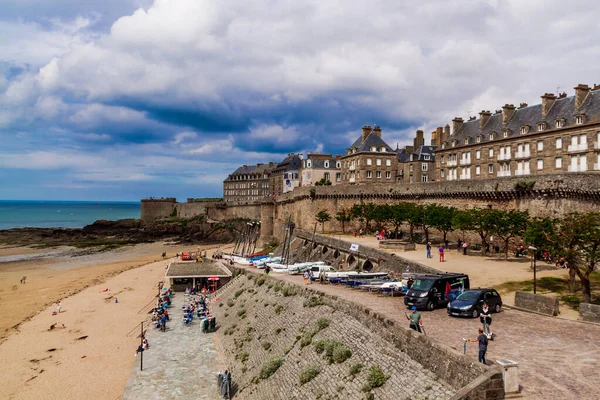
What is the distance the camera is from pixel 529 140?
42.8m

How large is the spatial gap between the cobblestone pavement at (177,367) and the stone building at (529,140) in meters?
31.9

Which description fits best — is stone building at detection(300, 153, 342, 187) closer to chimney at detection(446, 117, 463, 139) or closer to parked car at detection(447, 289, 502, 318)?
chimney at detection(446, 117, 463, 139)

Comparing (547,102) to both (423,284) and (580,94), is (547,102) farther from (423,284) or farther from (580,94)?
(423,284)

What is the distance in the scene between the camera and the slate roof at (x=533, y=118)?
3841cm

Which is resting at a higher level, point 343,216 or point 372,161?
point 372,161

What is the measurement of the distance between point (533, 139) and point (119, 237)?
71845mm

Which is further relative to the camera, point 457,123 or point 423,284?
point 457,123

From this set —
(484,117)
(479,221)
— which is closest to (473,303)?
(479,221)

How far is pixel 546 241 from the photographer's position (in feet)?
63.5

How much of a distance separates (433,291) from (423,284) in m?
0.50

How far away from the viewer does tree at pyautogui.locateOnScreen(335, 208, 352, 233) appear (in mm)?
49969

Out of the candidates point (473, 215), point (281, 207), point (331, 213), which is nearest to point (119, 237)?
point (281, 207)

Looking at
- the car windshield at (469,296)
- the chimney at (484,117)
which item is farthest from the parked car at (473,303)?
the chimney at (484,117)

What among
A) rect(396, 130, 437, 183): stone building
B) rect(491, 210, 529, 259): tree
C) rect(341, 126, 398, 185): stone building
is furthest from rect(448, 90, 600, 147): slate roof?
rect(491, 210, 529, 259): tree
